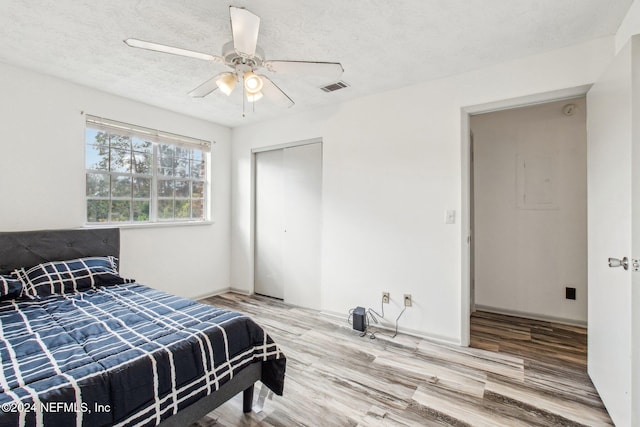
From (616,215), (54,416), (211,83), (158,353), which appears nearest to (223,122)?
(211,83)

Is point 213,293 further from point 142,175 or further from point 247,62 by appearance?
point 247,62

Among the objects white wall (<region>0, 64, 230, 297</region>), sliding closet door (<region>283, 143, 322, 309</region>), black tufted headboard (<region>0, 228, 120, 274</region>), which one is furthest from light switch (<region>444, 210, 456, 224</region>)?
black tufted headboard (<region>0, 228, 120, 274</region>)

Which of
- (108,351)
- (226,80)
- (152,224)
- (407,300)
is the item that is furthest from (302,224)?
(108,351)

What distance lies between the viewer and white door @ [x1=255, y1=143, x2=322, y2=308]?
3.77 meters

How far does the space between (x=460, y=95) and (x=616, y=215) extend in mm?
1584

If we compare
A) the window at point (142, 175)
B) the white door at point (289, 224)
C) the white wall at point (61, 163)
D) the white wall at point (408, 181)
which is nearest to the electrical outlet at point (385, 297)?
the white wall at point (408, 181)

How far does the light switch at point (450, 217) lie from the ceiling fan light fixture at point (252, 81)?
2.01 metres

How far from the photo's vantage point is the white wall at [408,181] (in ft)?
8.25

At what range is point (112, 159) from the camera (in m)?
3.31

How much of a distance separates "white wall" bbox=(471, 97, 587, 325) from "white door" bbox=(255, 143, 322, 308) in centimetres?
207

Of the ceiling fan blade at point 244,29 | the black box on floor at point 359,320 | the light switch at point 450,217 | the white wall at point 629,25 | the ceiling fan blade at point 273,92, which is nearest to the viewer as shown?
the ceiling fan blade at point 244,29

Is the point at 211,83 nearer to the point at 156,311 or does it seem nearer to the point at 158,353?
the point at 156,311

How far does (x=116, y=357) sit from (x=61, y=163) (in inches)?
97.2

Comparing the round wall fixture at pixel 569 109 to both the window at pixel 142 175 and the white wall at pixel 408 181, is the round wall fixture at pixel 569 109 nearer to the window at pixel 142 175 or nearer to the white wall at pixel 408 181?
the white wall at pixel 408 181
